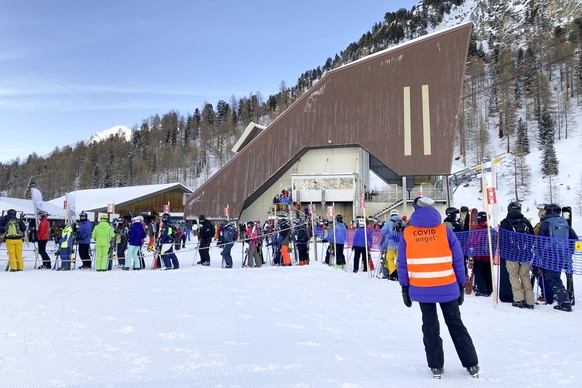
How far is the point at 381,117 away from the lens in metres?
28.2

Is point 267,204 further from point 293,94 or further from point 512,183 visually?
point 293,94

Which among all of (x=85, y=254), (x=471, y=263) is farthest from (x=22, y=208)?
(x=471, y=263)

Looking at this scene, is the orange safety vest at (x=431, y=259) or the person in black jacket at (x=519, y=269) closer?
the orange safety vest at (x=431, y=259)

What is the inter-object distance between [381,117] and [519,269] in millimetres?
23146

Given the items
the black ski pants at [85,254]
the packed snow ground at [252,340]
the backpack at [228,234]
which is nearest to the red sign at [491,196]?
the packed snow ground at [252,340]

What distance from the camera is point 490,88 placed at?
63.2 metres

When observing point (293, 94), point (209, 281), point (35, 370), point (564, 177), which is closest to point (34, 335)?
point (35, 370)

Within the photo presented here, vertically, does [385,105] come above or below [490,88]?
below

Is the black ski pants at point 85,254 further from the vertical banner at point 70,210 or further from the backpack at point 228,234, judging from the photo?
the backpack at point 228,234

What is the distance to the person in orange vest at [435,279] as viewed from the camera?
9.89 feet

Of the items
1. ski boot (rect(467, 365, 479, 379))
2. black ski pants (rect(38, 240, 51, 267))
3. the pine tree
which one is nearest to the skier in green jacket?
black ski pants (rect(38, 240, 51, 267))

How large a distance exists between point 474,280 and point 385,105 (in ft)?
73.7

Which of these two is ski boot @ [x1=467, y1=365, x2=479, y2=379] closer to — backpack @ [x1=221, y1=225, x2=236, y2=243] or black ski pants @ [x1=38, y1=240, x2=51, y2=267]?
backpack @ [x1=221, y1=225, x2=236, y2=243]

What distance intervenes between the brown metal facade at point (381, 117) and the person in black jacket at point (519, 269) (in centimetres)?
2106
